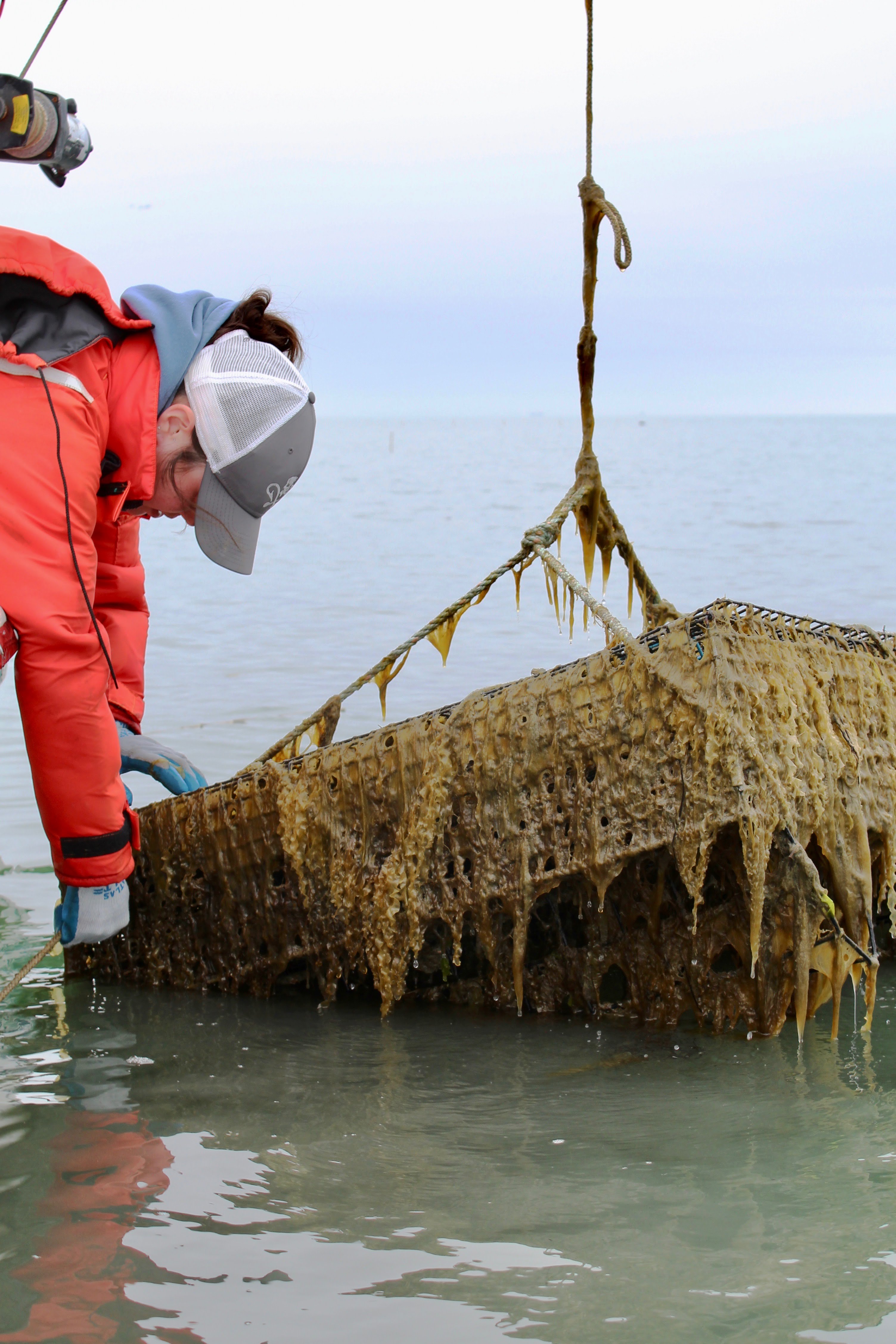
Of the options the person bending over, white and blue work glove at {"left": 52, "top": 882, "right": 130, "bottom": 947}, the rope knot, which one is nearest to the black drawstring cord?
the person bending over

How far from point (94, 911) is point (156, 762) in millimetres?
952

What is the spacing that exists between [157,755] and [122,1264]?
1.87 meters

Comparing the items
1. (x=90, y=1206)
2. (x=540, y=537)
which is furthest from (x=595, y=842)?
(x=90, y=1206)

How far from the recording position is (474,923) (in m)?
3.90

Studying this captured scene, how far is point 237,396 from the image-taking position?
3258 mm

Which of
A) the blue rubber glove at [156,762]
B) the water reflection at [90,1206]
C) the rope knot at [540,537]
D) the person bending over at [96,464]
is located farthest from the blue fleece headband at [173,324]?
the water reflection at [90,1206]

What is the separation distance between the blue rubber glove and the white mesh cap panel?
1.18 metres

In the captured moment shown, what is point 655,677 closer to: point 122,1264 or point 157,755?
point 157,755

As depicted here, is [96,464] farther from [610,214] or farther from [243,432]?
[610,214]

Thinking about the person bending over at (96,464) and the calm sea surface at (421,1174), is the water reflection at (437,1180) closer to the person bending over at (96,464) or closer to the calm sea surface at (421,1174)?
the calm sea surface at (421,1174)

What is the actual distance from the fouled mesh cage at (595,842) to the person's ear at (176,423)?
114 cm

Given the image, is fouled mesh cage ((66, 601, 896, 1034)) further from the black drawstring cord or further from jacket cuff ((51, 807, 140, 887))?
the black drawstring cord

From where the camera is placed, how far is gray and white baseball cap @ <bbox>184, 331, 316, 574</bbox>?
3.26m

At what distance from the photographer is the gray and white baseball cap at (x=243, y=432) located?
128 inches
